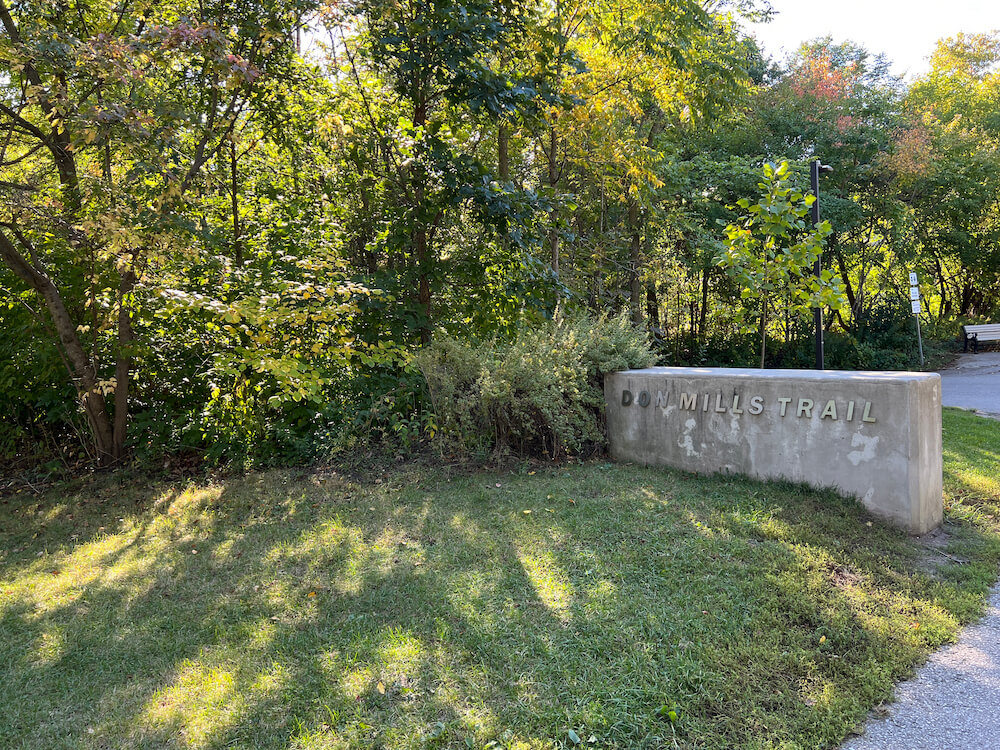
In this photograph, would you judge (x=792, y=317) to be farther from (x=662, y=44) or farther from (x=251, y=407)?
(x=251, y=407)

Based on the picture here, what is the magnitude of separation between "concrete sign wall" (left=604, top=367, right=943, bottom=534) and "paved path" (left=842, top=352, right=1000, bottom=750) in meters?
1.20

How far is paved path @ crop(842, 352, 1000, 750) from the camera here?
2473 mm

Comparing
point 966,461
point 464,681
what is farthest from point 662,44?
point 464,681

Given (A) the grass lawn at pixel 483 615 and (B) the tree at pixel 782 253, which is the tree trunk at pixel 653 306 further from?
(A) the grass lawn at pixel 483 615

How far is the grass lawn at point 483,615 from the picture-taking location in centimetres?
260

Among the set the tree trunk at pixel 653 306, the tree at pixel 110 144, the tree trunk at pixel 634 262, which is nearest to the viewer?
the tree at pixel 110 144

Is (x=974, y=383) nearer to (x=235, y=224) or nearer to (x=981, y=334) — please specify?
(x=981, y=334)

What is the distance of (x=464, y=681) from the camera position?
283cm

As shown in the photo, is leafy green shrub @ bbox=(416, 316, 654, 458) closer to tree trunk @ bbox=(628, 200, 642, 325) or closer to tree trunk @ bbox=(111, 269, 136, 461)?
tree trunk @ bbox=(111, 269, 136, 461)

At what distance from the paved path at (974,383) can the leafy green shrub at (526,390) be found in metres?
6.77

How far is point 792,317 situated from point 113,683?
1558 centimetres

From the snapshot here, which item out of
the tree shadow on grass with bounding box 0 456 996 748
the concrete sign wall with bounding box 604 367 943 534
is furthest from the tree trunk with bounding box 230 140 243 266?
the concrete sign wall with bounding box 604 367 943 534

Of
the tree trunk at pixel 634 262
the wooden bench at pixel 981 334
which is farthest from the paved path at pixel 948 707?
the wooden bench at pixel 981 334

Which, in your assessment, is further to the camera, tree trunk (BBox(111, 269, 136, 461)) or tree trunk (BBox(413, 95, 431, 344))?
tree trunk (BBox(413, 95, 431, 344))
